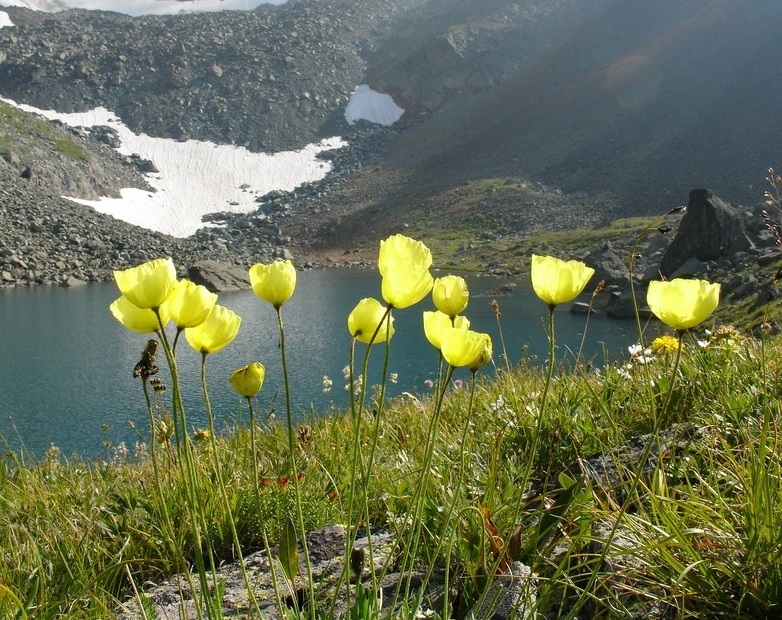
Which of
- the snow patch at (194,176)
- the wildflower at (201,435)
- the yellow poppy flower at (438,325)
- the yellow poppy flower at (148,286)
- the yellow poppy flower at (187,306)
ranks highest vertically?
the snow patch at (194,176)

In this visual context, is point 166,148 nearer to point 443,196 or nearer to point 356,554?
point 443,196

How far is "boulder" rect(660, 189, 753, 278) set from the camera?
148ft

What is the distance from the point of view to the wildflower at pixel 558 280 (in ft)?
5.35

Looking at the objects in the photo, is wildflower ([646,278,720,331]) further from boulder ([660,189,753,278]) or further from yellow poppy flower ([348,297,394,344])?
boulder ([660,189,753,278])

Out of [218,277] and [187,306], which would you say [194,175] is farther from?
[187,306]

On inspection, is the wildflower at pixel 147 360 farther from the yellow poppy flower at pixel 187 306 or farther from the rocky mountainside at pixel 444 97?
the rocky mountainside at pixel 444 97

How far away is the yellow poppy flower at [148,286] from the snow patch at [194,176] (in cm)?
9624

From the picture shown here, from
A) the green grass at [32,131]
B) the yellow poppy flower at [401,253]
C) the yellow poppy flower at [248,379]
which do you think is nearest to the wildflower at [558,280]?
the yellow poppy flower at [401,253]

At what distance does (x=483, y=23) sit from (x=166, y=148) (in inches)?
3368

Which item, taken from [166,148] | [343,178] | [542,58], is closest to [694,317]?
[343,178]

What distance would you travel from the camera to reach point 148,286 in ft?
4.84

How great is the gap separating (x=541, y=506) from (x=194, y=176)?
117 meters

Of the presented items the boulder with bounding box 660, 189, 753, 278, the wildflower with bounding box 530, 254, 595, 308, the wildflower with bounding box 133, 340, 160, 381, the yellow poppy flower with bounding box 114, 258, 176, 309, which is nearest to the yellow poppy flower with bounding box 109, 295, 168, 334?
the wildflower with bounding box 133, 340, 160, 381

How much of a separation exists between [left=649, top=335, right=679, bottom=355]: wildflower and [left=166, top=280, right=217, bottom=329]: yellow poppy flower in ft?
11.8
